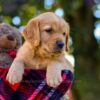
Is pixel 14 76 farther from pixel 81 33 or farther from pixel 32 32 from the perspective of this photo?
pixel 81 33

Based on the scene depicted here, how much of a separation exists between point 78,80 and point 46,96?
5874 millimetres

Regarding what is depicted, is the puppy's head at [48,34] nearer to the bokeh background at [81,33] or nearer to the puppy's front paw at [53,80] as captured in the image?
the puppy's front paw at [53,80]

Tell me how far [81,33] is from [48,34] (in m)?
5.67

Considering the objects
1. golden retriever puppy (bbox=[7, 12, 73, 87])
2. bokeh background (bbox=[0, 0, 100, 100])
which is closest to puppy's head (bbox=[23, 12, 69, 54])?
golden retriever puppy (bbox=[7, 12, 73, 87])

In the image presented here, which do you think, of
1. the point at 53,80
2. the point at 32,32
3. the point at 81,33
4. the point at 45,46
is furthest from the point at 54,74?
the point at 81,33

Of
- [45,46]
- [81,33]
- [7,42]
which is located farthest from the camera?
[81,33]

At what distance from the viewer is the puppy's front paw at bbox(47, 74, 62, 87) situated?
273cm

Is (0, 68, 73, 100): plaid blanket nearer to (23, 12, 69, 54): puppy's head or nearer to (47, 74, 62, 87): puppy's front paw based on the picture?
(47, 74, 62, 87): puppy's front paw

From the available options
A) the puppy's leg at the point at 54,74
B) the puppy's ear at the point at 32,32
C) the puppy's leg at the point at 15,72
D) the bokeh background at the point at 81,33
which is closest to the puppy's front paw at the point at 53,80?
the puppy's leg at the point at 54,74

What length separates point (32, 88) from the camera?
108 inches

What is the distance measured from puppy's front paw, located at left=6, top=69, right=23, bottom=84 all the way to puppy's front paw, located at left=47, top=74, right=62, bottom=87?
13 centimetres

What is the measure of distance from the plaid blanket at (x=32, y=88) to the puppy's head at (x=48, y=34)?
0.16 meters

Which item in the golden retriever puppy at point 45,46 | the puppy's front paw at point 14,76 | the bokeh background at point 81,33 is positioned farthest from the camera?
the bokeh background at point 81,33

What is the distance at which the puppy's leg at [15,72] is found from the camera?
8.95ft
